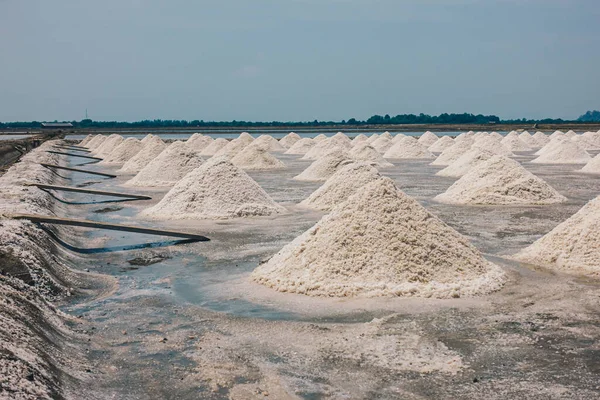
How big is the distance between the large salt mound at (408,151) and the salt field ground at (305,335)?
75.8 ft

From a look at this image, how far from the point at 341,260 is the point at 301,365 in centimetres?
238

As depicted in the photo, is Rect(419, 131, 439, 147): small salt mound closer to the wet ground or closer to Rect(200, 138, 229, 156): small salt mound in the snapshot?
Rect(200, 138, 229, 156): small salt mound

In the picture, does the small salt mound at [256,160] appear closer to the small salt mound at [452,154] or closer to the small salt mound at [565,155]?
the small salt mound at [452,154]

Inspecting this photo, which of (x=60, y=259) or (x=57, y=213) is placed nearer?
(x=60, y=259)

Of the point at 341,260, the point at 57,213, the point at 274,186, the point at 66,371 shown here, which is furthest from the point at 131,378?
the point at 274,186

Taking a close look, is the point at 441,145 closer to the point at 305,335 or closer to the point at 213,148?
the point at 213,148

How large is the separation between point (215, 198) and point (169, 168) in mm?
6750

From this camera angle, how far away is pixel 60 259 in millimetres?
8016

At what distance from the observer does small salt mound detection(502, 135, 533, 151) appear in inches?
1490

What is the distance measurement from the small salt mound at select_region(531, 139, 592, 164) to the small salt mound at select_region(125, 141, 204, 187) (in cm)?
1593

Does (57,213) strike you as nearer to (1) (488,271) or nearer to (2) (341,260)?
(2) (341,260)

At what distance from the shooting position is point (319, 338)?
5195 millimetres

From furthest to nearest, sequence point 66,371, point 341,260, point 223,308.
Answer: point 341,260 < point 223,308 < point 66,371

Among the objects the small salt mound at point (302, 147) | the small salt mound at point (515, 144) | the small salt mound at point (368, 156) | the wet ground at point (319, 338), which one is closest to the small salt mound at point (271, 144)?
the small salt mound at point (302, 147)
